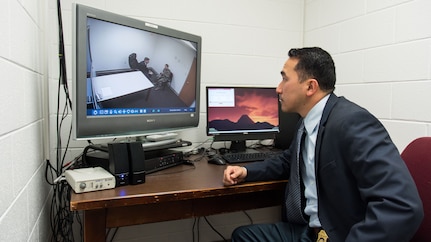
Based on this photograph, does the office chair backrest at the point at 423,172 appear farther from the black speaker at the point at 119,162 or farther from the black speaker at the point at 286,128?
the black speaker at the point at 119,162

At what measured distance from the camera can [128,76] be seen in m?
1.41

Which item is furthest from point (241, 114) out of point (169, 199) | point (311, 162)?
point (169, 199)

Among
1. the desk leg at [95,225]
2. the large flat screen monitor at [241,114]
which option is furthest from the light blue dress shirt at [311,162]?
the desk leg at [95,225]

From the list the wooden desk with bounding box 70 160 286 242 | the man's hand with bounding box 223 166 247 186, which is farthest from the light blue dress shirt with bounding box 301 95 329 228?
the man's hand with bounding box 223 166 247 186

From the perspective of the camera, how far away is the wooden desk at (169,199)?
112cm

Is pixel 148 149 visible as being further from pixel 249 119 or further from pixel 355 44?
pixel 355 44

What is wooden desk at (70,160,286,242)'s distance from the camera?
1.12 m

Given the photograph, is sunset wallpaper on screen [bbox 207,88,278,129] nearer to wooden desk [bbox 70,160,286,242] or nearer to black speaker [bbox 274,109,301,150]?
black speaker [bbox 274,109,301,150]

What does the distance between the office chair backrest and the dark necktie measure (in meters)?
0.43

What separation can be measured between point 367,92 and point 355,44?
334mm

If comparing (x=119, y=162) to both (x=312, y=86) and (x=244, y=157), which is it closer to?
(x=244, y=157)

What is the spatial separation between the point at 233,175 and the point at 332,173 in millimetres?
410

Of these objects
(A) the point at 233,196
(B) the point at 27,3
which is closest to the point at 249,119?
(A) the point at 233,196

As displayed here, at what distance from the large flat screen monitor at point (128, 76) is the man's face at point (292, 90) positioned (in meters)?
0.57
